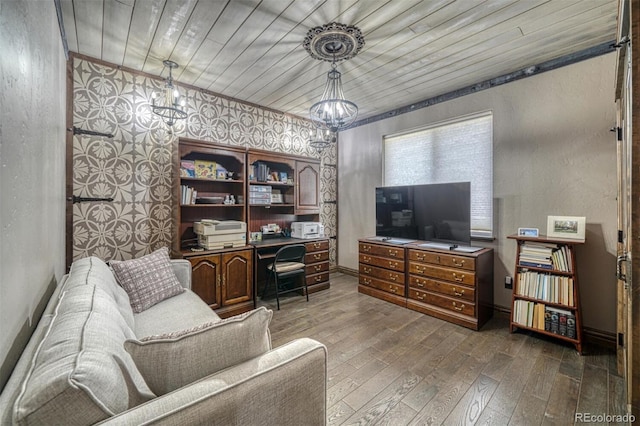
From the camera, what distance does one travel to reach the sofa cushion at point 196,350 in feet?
2.73

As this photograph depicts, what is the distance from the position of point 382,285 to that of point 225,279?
77.2 inches

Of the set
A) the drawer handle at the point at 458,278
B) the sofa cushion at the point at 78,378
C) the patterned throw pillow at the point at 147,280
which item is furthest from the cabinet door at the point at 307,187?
the sofa cushion at the point at 78,378

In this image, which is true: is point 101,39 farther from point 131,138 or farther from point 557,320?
point 557,320

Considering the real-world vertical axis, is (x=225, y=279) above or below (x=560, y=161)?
below

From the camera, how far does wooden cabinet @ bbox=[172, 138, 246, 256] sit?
2.88m

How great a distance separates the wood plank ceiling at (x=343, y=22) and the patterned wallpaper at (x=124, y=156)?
23cm

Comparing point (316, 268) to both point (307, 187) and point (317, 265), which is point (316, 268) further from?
point (307, 187)

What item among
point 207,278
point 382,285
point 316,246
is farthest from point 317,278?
point 207,278

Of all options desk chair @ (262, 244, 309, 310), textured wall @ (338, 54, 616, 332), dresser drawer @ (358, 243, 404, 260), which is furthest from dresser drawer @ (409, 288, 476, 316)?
desk chair @ (262, 244, 309, 310)

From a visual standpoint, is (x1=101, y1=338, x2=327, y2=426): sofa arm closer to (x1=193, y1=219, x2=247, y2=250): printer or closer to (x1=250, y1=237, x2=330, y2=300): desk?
(x1=193, y1=219, x2=247, y2=250): printer

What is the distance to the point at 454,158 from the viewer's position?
3396 millimetres

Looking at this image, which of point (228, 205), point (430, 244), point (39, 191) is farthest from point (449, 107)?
point (39, 191)

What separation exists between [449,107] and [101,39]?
3.65m

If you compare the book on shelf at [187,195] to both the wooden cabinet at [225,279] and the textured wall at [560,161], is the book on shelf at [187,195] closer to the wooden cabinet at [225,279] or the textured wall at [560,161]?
the wooden cabinet at [225,279]
